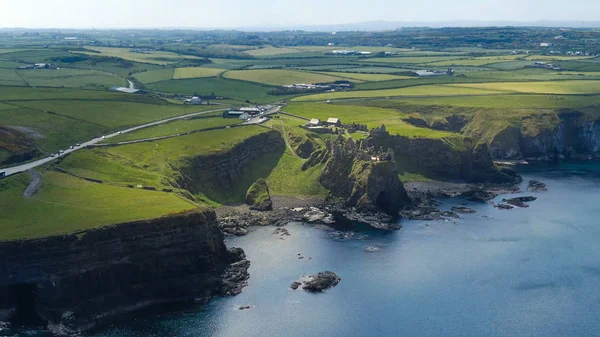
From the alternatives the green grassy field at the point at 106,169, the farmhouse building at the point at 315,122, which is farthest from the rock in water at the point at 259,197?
the farmhouse building at the point at 315,122

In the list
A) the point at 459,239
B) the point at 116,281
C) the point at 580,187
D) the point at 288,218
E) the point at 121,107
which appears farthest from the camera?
the point at 121,107

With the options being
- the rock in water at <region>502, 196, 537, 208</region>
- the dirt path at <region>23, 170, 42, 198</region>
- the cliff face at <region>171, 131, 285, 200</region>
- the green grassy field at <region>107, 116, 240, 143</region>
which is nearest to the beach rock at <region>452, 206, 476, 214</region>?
the rock in water at <region>502, 196, 537, 208</region>

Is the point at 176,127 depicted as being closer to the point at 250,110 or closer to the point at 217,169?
the point at 217,169

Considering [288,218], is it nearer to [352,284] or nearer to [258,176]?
[258,176]

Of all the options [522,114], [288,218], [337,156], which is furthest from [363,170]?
[522,114]

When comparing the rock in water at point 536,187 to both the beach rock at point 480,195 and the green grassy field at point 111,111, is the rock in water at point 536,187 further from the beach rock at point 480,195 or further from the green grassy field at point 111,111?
the green grassy field at point 111,111

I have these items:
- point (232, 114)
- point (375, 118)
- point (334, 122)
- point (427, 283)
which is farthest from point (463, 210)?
point (232, 114)

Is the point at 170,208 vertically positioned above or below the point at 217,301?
above
